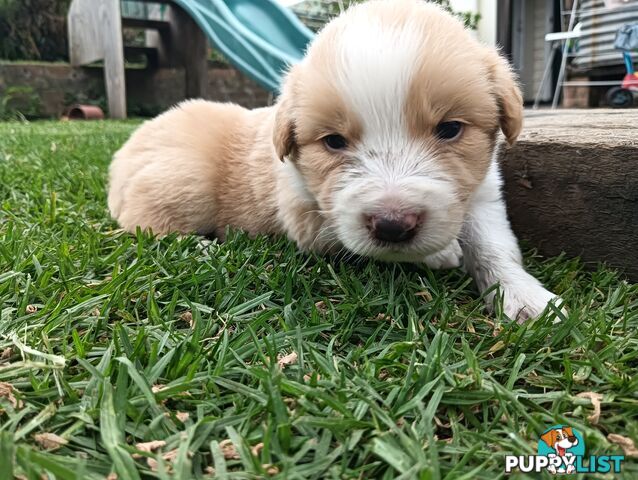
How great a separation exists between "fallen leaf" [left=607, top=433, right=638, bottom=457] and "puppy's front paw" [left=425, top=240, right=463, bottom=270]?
1.18 meters

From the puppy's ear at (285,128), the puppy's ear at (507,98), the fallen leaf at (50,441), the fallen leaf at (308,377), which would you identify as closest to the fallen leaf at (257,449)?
the fallen leaf at (308,377)

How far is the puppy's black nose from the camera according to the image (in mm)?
1750

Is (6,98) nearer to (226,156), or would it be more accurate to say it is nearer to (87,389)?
(226,156)

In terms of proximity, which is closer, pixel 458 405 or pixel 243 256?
pixel 458 405

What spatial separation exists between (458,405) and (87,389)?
34.1 inches

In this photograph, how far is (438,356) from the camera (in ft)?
4.88

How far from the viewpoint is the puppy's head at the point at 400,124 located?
183 centimetres

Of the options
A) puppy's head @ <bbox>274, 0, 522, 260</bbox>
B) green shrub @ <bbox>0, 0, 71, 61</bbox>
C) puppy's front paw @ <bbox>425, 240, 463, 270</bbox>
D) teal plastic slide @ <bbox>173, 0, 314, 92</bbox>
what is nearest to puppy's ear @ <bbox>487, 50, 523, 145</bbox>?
puppy's head @ <bbox>274, 0, 522, 260</bbox>

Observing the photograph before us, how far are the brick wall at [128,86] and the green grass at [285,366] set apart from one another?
37.5 ft

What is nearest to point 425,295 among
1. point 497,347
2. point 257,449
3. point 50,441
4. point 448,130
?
point 497,347

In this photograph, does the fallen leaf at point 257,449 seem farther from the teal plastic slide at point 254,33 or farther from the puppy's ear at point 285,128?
the teal plastic slide at point 254,33

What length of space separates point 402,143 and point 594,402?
97 centimetres

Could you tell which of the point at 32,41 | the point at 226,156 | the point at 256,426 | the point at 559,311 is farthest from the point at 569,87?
the point at 32,41

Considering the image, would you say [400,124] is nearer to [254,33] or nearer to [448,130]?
[448,130]
